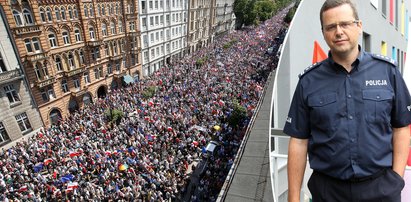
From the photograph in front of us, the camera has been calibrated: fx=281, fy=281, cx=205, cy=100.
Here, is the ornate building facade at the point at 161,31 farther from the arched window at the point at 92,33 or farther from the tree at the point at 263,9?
the tree at the point at 263,9

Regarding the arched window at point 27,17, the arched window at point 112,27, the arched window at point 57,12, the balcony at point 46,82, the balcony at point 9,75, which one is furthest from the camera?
the arched window at point 112,27

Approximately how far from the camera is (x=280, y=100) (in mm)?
3383

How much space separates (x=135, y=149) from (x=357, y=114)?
817 inches

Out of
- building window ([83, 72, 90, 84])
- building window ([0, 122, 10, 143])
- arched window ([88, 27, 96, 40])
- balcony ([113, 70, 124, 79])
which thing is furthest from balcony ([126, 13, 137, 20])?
building window ([0, 122, 10, 143])

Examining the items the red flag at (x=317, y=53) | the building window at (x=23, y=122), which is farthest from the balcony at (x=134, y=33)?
the red flag at (x=317, y=53)

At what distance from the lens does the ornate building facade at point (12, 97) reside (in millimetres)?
25938

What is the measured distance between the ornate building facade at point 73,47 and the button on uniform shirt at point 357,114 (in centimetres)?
3081

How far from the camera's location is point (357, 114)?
2408 mm

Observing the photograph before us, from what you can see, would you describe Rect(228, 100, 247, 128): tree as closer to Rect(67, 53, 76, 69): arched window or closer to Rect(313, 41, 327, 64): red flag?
Rect(67, 53, 76, 69): arched window

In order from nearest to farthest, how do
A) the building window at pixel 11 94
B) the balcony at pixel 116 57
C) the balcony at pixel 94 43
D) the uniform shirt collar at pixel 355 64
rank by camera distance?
the uniform shirt collar at pixel 355 64 → the building window at pixel 11 94 → the balcony at pixel 94 43 → the balcony at pixel 116 57

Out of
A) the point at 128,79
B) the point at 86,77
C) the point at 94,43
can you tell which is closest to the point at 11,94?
the point at 86,77

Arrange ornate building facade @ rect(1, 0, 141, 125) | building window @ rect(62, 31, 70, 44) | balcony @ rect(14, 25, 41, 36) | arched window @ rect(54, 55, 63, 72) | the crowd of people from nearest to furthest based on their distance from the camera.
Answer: the crowd of people < balcony @ rect(14, 25, 41, 36) < ornate building facade @ rect(1, 0, 141, 125) < arched window @ rect(54, 55, 63, 72) < building window @ rect(62, 31, 70, 44)

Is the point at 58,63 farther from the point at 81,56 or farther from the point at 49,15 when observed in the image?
the point at 49,15

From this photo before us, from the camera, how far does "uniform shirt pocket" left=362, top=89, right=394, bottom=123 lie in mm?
2377
